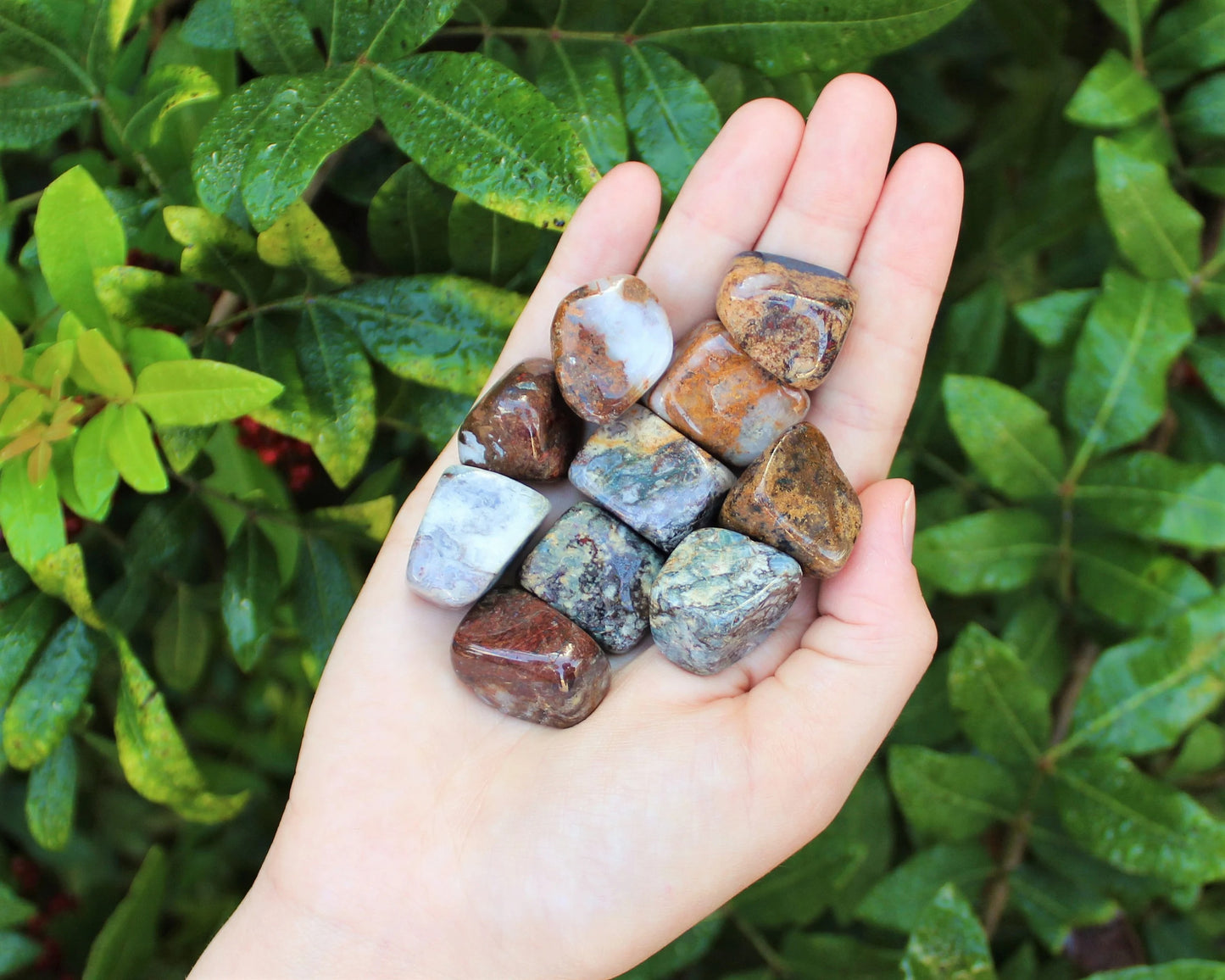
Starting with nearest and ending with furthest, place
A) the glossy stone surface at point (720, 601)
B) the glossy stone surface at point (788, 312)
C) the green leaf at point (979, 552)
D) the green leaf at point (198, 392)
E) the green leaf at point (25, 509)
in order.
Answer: the green leaf at point (198, 392), the green leaf at point (25, 509), the glossy stone surface at point (720, 601), the glossy stone surface at point (788, 312), the green leaf at point (979, 552)

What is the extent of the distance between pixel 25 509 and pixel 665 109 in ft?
3.49

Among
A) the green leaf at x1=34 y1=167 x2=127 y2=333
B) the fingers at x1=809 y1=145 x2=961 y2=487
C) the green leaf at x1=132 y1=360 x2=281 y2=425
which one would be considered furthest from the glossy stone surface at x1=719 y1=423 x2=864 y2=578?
the green leaf at x1=34 y1=167 x2=127 y2=333

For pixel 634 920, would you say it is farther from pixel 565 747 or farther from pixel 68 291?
pixel 68 291

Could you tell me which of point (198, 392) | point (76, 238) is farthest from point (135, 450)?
point (76, 238)

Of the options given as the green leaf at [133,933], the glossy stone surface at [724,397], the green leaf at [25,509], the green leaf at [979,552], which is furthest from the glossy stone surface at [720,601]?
the green leaf at [133,933]

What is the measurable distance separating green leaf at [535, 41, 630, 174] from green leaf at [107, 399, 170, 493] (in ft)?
2.34

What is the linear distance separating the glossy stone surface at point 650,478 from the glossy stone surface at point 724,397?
5 centimetres

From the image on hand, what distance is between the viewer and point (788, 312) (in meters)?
1.48

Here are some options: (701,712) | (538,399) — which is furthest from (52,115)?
(701,712)

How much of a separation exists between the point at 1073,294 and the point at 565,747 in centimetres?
123

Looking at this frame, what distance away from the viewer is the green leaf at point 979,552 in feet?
5.55

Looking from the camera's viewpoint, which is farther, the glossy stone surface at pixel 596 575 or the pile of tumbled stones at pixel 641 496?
the glossy stone surface at pixel 596 575

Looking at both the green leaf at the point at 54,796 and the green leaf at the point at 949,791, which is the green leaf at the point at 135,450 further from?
the green leaf at the point at 949,791

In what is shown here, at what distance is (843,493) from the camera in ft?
4.72
